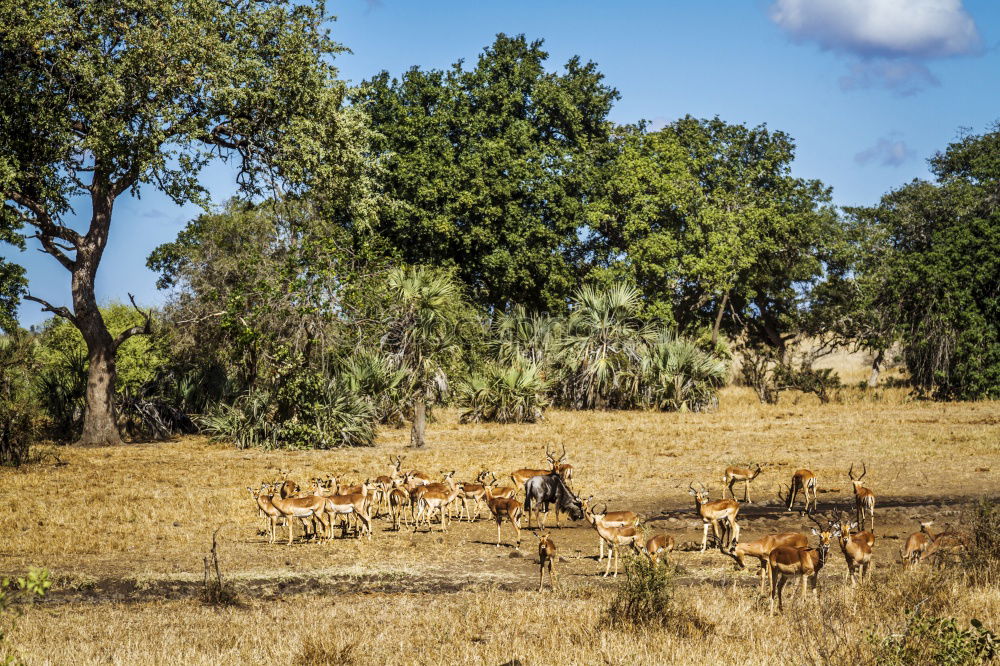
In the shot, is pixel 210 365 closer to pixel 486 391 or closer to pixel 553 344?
pixel 486 391

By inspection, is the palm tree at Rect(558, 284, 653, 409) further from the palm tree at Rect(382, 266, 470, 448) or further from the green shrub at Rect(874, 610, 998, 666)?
the green shrub at Rect(874, 610, 998, 666)

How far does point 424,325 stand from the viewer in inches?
1119

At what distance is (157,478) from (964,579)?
15654 mm

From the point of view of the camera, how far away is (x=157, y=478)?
66.2 feet

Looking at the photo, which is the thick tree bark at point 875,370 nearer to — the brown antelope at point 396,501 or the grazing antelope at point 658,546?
the brown antelope at point 396,501

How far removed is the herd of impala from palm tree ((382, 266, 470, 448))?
9.68 metres

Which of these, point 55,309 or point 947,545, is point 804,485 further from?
point 55,309

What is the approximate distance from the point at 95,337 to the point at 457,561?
713 inches

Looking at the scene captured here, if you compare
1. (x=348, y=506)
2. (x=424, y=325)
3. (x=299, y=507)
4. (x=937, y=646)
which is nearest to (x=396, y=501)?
(x=348, y=506)

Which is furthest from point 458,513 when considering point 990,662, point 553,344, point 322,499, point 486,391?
point 553,344

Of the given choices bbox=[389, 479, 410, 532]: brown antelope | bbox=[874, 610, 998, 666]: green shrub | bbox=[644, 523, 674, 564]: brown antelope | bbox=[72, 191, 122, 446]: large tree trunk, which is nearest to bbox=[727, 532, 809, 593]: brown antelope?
bbox=[644, 523, 674, 564]: brown antelope

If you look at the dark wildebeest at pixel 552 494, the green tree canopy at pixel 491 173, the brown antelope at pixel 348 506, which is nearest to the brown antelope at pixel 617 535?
the dark wildebeest at pixel 552 494

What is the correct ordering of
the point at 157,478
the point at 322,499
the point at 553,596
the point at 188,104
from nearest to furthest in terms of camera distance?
the point at 553,596
the point at 322,499
the point at 157,478
the point at 188,104

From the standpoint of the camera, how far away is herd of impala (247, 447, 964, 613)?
10750mm
